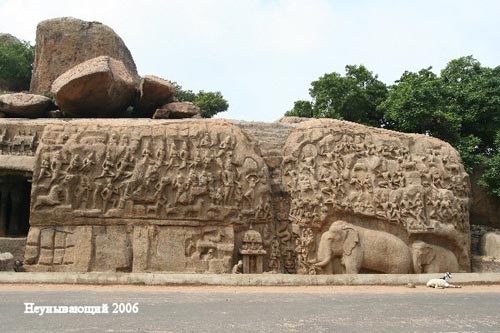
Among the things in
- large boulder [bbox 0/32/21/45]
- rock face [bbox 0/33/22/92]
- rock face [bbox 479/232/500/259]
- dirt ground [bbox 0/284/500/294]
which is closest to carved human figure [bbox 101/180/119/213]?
dirt ground [bbox 0/284/500/294]

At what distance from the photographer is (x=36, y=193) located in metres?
13.9

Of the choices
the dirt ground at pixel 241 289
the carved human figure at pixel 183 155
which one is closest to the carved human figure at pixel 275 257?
the carved human figure at pixel 183 155

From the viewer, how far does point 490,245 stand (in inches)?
645

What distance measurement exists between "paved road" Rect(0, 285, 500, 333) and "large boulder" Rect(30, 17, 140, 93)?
13706 millimetres

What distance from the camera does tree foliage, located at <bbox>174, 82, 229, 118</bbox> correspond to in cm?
3378

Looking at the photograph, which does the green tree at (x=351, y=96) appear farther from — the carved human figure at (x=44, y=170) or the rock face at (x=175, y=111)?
the carved human figure at (x=44, y=170)

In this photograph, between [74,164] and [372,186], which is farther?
[372,186]

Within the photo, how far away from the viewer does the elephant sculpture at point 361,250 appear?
1355cm

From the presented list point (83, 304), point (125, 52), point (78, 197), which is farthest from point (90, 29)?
point (83, 304)

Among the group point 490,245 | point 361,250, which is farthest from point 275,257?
point 490,245

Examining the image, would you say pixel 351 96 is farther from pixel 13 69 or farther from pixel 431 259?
pixel 13 69

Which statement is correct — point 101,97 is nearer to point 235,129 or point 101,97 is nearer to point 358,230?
point 235,129

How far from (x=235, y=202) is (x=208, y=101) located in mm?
20740

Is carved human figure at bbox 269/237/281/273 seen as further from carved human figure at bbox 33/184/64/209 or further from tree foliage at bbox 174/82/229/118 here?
tree foliage at bbox 174/82/229/118
